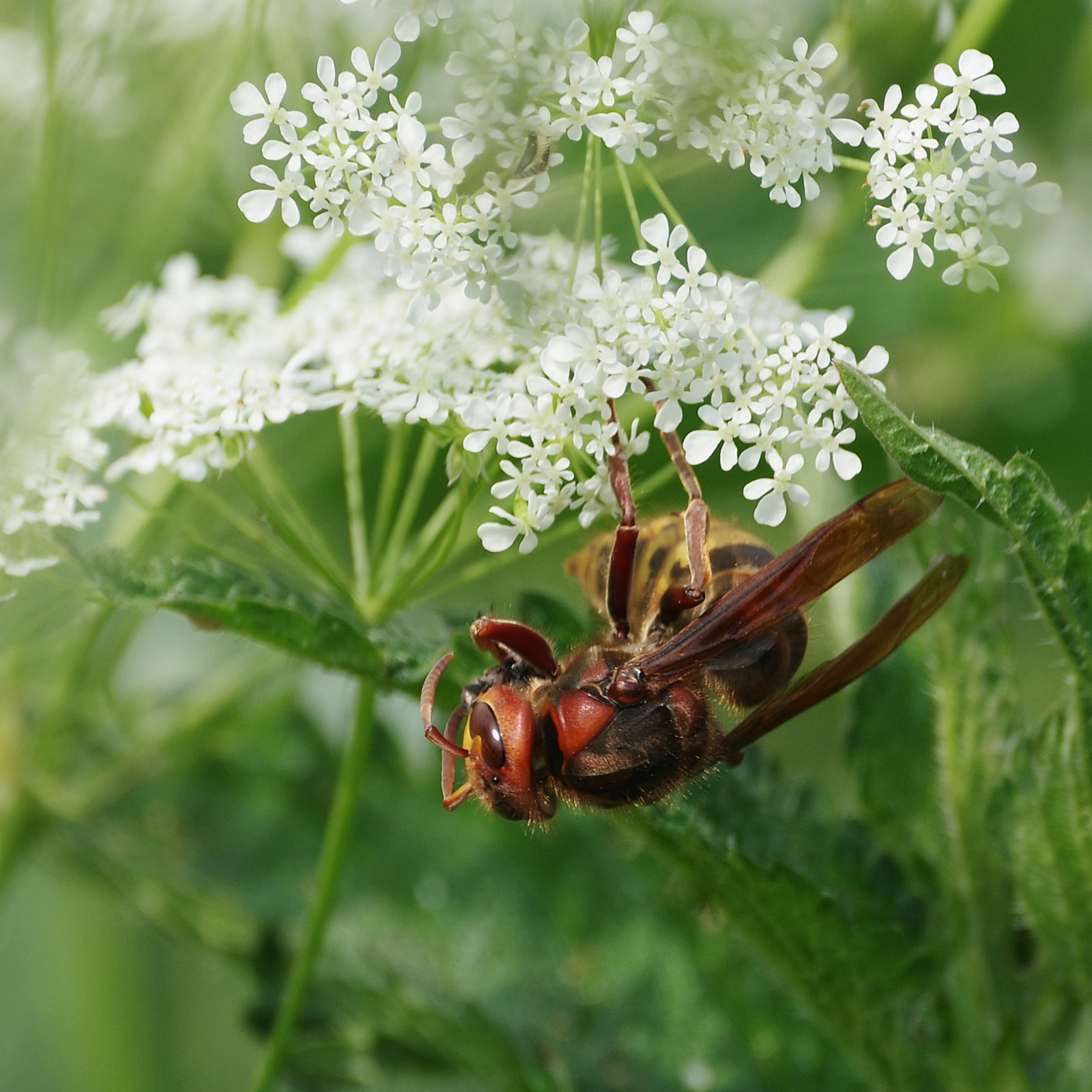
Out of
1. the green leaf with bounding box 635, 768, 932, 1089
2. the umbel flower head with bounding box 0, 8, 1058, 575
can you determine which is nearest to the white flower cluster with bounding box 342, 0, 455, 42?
the umbel flower head with bounding box 0, 8, 1058, 575

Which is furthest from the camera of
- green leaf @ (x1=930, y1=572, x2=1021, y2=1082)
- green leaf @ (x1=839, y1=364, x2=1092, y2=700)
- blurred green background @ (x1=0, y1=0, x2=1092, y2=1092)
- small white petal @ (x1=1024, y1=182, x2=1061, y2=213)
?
blurred green background @ (x1=0, y1=0, x2=1092, y2=1092)

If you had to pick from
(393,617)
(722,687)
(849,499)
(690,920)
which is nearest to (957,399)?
(849,499)

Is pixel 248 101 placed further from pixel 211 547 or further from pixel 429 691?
pixel 429 691

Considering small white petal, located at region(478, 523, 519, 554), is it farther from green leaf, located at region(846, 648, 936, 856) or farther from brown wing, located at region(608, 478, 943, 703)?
green leaf, located at region(846, 648, 936, 856)

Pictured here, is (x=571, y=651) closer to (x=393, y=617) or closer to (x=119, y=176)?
(x=393, y=617)

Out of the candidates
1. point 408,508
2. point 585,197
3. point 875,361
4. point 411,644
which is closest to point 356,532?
point 408,508

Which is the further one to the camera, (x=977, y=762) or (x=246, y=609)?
(x=977, y=762)
